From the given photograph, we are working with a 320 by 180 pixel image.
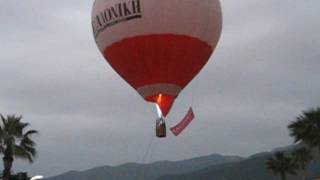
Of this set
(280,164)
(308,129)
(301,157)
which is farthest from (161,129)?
(280,164)

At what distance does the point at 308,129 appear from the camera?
58.8 meters

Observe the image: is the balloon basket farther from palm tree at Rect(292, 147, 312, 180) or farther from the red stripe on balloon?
palm tree at Rect(292, 147, 312, 180)

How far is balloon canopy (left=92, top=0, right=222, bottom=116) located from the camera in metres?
37.3

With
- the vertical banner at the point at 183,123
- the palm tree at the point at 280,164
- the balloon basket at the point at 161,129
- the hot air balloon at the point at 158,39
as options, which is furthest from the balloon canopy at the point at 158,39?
the palm tree at the point at 280,164

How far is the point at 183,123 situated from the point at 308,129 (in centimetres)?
2440

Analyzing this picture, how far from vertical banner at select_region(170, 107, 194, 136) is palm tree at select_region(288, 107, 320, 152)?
926 inches

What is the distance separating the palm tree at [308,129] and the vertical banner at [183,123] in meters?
23.5

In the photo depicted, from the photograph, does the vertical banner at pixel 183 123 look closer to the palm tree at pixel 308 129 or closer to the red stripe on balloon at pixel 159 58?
the red stripe on balloon at pixel 159 58

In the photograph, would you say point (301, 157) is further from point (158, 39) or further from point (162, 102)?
point (158, 39)

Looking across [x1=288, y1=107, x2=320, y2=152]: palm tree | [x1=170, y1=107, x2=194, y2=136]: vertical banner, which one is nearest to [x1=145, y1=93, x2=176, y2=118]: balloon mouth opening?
[x1=170, y1=107, x2=194, y2=136]: vertical banner

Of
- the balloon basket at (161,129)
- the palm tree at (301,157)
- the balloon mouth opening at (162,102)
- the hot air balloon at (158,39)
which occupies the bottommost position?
the balloon basket at (161,129)

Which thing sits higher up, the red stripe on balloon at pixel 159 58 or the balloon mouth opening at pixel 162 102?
the red stripe on balloon at pixel 159 58

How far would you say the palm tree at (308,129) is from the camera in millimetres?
58656

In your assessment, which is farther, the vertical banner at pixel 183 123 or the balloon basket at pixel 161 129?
the balloon basket at pixel 161 129
